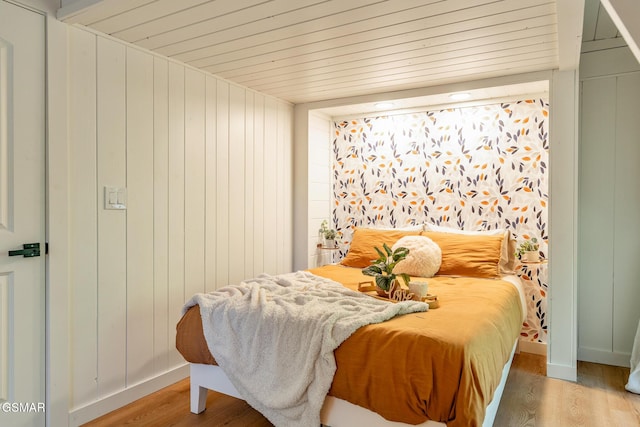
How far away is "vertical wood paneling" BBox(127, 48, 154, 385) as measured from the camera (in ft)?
8.22

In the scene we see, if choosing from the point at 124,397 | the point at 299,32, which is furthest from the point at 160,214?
the point at 299,32

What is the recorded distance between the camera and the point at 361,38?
240 centimetres

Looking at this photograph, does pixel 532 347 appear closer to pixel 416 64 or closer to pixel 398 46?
pixel 416 64

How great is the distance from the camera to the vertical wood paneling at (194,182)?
9.41ft

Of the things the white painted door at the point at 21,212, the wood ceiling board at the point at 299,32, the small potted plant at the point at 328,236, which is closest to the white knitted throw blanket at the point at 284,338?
the white painted door at the point at 21,212

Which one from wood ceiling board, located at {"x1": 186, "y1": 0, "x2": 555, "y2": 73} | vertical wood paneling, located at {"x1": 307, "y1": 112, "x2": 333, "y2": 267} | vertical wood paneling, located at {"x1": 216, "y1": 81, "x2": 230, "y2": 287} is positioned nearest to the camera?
wood ceiling board, located at {"x1": 186, "y1": 0, "x2": 555, "y2": 73}

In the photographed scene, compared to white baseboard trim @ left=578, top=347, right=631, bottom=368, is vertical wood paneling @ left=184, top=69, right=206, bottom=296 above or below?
above

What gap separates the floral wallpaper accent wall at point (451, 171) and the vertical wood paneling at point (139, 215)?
6.71 ft

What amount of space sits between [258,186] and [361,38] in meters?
1.54

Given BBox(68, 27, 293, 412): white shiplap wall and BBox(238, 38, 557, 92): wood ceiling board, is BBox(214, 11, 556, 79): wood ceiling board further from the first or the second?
BBox(68, 27, 293, 412): white shiplap wall

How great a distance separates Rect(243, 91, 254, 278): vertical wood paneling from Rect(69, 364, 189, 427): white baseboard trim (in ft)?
2.97

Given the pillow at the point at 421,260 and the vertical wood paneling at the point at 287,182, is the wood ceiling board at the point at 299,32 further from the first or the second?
the pillow at the point at 421,260

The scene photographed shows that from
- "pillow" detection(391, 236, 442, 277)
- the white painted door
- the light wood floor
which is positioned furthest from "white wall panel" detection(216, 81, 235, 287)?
"pillow" detection(391, 236, 442, 277)

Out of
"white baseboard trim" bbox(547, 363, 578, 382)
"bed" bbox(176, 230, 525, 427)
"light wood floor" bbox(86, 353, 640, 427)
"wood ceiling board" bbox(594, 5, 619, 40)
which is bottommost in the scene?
"light wood floor" bbox(86, 353, 640, 427)
